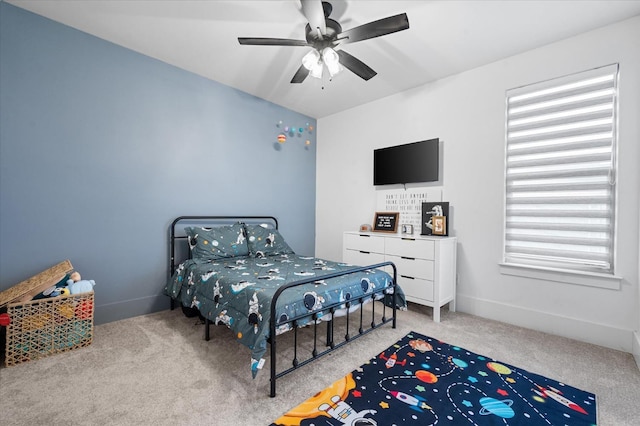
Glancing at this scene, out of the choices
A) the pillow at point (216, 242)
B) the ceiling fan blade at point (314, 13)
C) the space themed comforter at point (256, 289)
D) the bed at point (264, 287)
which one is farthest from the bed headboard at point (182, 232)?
the ceiling fan blade at point (314, 13)

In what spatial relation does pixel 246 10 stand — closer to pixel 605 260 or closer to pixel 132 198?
pixel 132 198

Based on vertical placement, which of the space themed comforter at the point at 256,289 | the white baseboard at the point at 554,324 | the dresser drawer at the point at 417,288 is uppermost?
the space themed comforter at the point at 256,289

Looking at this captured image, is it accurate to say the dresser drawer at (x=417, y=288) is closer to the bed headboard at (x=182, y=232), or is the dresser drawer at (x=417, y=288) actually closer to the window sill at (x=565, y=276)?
the window sill at (x=565, y=276)

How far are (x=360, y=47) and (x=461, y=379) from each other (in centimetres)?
307

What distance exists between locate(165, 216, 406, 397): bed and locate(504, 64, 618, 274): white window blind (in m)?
1.55

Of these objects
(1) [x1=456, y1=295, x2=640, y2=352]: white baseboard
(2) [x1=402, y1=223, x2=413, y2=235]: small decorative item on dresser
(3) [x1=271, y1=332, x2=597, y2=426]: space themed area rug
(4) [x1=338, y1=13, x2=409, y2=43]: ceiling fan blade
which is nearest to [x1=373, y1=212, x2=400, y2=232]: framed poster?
(2) [x1=402, y1=223, x2=413, y2=235]: small decorative item on dresser

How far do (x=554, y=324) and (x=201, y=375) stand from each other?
127 inches

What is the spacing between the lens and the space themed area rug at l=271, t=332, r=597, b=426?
5.20ft

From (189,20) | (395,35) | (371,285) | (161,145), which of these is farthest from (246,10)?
(371,285)

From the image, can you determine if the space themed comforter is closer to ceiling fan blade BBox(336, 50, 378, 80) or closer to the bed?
the bed

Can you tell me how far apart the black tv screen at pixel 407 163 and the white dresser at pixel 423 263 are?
2.79 feet

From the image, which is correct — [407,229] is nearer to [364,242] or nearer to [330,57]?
[364,242]

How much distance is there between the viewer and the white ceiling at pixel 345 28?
92.2 inches

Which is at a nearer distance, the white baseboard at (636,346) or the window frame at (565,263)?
the white baseboard at (636,346)
